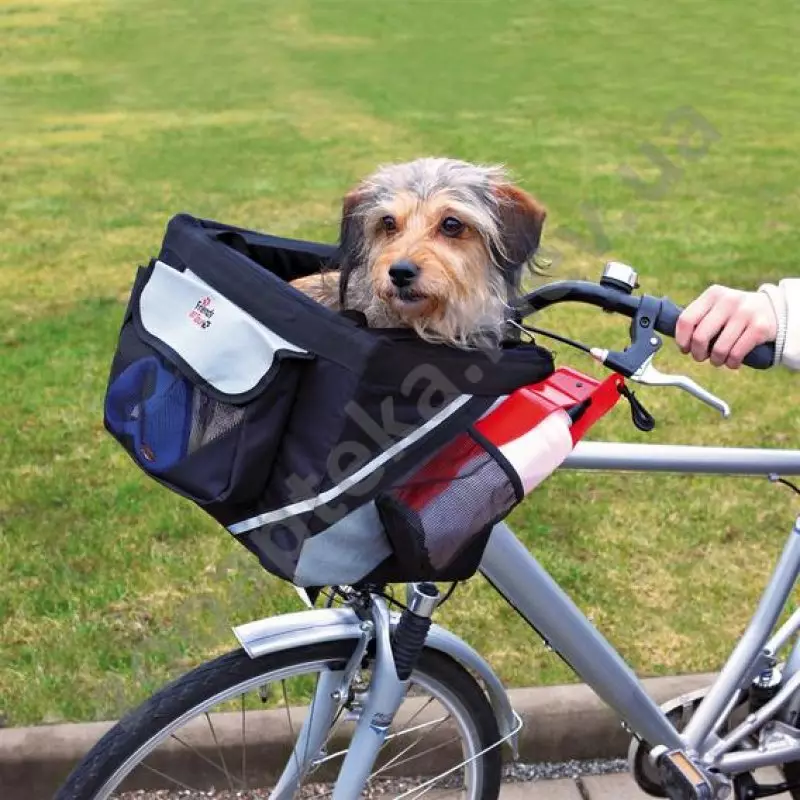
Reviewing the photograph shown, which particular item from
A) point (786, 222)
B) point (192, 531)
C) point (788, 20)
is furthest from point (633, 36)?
point (192, 531)

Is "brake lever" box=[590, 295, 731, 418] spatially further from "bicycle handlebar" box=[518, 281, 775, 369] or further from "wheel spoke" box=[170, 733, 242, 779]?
"wheel spoke" box=[170, 733, 242, 779]

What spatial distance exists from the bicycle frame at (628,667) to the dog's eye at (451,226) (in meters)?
0.54

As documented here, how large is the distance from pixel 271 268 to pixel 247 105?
1296 cm

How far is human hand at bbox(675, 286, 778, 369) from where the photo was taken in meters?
1.74

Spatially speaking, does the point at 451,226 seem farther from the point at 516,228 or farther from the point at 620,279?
the point at 620,279

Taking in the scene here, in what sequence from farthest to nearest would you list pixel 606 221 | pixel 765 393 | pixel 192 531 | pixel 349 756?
pixel 606 221, pixel 765 393, pixel 192 531, pixel 349 756

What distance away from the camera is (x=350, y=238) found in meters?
2.18

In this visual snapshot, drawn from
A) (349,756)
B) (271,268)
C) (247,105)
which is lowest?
(247,105)

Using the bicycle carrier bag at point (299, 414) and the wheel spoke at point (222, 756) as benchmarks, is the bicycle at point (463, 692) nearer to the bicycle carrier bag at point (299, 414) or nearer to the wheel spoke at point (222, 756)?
the wheel spoke at point (222, 756)

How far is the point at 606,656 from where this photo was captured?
88.8 inches

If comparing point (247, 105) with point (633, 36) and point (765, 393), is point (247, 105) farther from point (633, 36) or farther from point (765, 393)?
point (765, 393)

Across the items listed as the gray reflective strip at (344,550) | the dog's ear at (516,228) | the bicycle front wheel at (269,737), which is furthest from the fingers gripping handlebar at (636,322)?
the bicycle front wheel at (269,737)

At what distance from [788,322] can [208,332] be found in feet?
3.37

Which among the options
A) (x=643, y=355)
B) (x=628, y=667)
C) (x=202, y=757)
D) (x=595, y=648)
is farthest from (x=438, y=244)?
(x=202, y=757)
